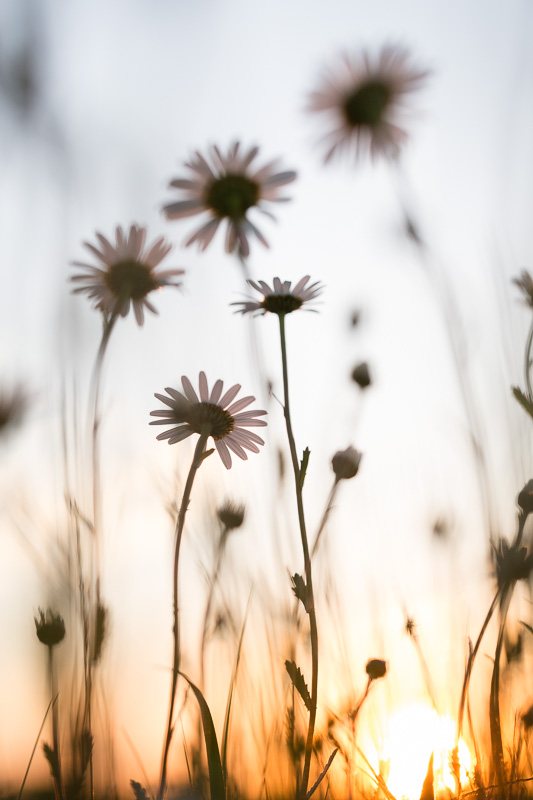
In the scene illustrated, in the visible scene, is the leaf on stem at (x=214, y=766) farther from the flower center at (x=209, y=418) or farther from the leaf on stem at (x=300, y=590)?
the flower center at (x=209, y=418)

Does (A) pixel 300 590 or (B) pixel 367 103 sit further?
(B) pixel 367 103

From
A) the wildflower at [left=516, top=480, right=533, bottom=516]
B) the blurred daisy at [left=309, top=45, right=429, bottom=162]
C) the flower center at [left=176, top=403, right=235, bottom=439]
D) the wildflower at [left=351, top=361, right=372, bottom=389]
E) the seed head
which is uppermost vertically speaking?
the blurred daisy at [left=309, top=45, right=429, bottom=162]

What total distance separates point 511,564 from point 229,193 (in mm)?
906

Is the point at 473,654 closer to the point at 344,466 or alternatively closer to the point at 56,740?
the point at 344,466

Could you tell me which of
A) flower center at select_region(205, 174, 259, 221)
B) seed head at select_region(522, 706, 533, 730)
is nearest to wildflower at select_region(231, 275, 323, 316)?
A: flower center at select_region(205, 174, 259, 221)

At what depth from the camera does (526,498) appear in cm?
111

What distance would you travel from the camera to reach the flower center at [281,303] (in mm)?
1244

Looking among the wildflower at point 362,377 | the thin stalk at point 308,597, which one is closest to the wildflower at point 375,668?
the thin stalk at point 308,597

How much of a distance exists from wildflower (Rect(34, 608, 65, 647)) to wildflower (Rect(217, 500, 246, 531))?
50cm

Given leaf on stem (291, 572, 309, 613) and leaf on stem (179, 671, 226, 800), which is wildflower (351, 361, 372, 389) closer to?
leaf on stem (291, 572, 309, 613)

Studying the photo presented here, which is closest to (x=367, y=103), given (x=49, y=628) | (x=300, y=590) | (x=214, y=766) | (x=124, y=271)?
(x=124, y=271)

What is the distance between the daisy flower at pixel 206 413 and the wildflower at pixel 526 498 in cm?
44

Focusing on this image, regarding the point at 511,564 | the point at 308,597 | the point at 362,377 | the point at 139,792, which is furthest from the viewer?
the point at 362,377

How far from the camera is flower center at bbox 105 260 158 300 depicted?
58.4 inches
